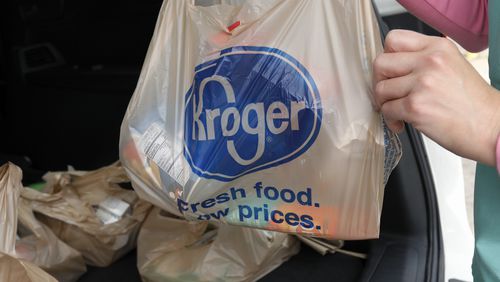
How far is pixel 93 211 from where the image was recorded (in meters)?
1.47

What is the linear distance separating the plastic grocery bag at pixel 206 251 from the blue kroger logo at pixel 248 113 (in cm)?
41

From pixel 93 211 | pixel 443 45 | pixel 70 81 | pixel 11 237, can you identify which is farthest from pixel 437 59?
pixel 70 81

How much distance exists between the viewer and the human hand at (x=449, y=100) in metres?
0.54

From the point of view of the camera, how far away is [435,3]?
71 centimetres

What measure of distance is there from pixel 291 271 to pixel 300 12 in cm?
71

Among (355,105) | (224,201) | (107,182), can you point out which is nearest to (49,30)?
(107,182)

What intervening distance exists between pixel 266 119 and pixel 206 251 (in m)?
0.55

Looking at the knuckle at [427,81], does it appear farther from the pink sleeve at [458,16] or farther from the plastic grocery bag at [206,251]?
the plastic grocery bag at [206,251]

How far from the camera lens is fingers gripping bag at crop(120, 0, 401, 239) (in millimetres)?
778

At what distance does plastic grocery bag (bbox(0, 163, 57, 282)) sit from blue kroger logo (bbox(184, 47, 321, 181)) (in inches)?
14.7

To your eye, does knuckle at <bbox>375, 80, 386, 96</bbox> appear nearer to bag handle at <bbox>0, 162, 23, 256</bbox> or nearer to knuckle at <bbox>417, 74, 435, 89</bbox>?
knuckle at <bbox>417, 74, 435, 89</bbox>

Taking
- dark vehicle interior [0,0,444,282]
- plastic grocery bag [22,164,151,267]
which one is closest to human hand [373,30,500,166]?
dark vehicle interior [0,0,444,282]

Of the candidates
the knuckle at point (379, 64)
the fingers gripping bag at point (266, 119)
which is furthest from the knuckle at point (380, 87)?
the fingers gripping bag at point (266, 119)

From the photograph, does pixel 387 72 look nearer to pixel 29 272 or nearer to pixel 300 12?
pixel 300 12
